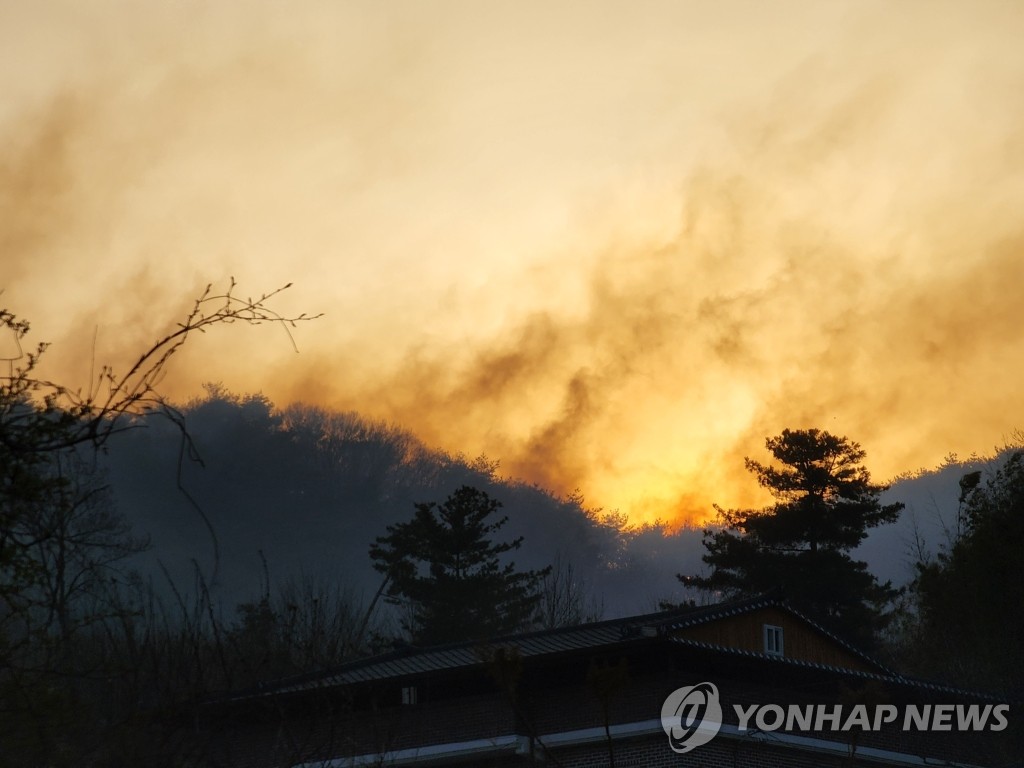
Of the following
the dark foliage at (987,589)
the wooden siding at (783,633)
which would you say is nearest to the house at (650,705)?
the wooden siding at (783,633)

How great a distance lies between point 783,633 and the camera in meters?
28.1

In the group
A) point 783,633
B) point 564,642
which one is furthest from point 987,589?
point 564,642

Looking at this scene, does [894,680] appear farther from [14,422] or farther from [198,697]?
[14,422]

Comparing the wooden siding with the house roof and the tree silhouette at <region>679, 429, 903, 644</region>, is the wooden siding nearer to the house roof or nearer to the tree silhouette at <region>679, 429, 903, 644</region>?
the house roof

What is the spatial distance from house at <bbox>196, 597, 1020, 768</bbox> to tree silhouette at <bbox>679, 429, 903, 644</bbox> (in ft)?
58.0

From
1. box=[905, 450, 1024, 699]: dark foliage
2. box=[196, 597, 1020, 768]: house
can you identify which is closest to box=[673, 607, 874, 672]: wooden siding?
box=[196, 597, 1020, 768]: house

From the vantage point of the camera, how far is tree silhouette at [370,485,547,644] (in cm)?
4709

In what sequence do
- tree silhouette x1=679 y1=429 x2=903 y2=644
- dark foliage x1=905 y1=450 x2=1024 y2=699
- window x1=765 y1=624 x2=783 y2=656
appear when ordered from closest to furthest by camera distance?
window x1=765 y1=624 x2=783 y2=656 < dark foliage x1=905 y1=450 x2=1024 y2=699 < tree silhouette x1=679 y1=429 x2=903 y2=644

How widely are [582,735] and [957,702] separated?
13109mm

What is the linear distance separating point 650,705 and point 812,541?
92.2 ft

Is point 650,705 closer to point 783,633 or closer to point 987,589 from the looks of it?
point 783,633

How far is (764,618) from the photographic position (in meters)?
27.6

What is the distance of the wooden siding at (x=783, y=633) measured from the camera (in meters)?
25.6

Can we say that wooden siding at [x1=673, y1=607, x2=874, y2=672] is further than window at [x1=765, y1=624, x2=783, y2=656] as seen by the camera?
No
